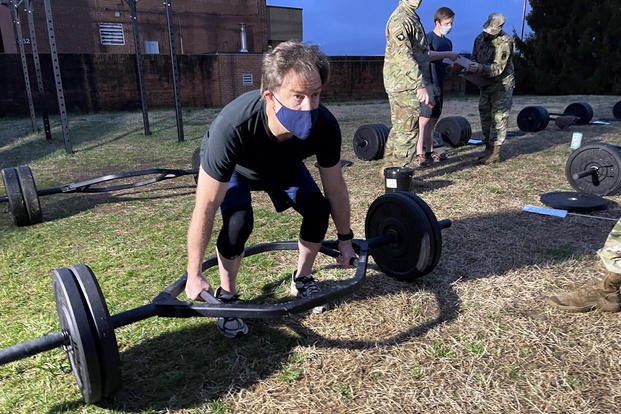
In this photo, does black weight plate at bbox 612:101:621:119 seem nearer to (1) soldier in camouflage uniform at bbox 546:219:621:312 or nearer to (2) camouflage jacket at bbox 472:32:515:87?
(2) camouflage jacket at bbox 472:32:515:87

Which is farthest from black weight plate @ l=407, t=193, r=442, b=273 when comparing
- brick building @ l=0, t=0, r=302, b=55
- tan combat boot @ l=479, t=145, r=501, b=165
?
brick building @ l=0, t=0, r=302, b=55

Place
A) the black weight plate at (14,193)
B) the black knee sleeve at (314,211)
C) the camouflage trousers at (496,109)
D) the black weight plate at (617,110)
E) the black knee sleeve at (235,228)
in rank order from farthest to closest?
the black weight plate at (617,110) → the camouflage trousers at (496,109) → the black weight plate at (14,193) → the black knee sleeve at (314,211) → the black knee sleeve at (235,228)

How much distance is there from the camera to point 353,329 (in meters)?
2.69

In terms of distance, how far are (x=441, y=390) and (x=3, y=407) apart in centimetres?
194

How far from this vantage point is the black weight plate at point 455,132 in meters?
7.81

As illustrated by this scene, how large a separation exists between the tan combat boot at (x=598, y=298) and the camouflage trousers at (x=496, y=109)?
4.08 m

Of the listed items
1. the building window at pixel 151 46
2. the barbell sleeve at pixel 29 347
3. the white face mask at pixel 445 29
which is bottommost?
the barbell sleeve at pixel 29 347

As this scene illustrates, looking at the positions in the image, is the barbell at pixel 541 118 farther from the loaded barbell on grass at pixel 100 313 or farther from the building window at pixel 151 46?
the building window at pixel 151 46

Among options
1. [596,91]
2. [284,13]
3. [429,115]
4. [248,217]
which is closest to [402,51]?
[429,115]

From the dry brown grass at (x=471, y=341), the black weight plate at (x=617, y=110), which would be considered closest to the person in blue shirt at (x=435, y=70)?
the dry brown grass at (x=471, y=341)

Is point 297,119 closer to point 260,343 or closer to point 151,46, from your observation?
point 260,343

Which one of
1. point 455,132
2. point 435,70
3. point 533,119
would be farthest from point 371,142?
point 533,119

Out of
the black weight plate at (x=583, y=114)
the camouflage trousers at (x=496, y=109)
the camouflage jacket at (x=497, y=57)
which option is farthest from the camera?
the black weight plate at (x=583, y=114)

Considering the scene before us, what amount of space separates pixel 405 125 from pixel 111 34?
2633 cm
